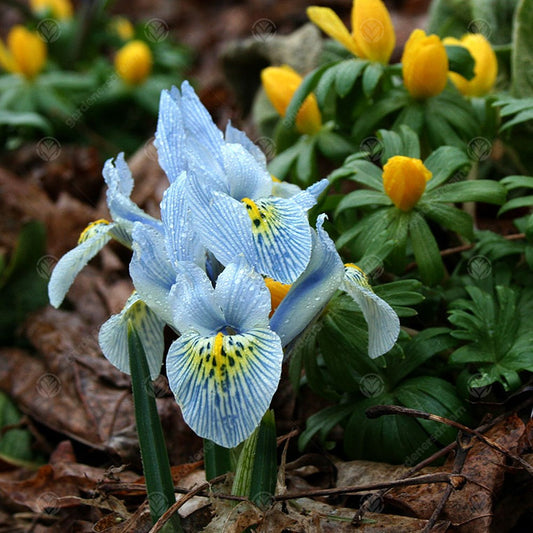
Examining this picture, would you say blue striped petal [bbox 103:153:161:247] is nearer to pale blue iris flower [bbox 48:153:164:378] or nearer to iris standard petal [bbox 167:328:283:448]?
pale blue iris flower [bbox 48:153:164:378]

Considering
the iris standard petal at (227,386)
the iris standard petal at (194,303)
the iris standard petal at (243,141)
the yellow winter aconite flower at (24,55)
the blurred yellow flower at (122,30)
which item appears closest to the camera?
the iris standard petal at (227,386)

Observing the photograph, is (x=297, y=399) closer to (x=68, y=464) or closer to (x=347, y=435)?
(x=347, y=435)

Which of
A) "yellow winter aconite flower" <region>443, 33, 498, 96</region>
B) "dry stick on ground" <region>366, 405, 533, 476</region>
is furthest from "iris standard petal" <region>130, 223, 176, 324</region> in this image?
"yellow winter aconite flower" <region>443, 33, 498, 96</region>

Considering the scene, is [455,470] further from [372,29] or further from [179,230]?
[372,29]

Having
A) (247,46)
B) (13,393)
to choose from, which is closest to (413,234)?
(13,393)

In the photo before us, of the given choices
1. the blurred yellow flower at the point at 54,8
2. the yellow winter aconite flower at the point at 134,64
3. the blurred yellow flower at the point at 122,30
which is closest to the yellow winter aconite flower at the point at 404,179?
the yellow winter aconite flower at the point at 134,64

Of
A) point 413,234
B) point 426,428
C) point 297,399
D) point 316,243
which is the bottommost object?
point 297,399

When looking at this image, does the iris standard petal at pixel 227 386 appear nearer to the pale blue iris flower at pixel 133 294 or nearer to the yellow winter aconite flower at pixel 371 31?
the pale blue iris flower at pixel 133 294
